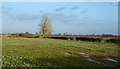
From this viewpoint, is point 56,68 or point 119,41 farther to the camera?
point 119,41

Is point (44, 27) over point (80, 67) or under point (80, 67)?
over

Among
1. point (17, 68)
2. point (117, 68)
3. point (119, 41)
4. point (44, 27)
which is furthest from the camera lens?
point (44, 27)

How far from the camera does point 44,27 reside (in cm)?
6594

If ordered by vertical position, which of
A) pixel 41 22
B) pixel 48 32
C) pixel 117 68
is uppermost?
pixel 41 22

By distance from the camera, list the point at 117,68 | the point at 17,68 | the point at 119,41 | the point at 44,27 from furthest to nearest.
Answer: the point at 44,27 → the point at 119,41 → the point at 117,68 → the point at 17,68

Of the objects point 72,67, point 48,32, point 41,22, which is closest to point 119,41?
point 72,67

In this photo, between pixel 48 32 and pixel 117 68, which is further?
pixel 48 32

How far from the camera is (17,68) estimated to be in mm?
8906

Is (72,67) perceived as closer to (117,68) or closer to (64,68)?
(64,68)

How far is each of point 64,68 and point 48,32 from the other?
5800cm

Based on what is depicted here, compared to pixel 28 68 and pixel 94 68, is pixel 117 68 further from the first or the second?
pixel 28 68

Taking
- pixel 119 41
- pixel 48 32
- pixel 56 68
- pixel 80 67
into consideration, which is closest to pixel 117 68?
pixel 80 67

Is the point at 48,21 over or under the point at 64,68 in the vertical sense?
over

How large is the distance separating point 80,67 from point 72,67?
67cm
